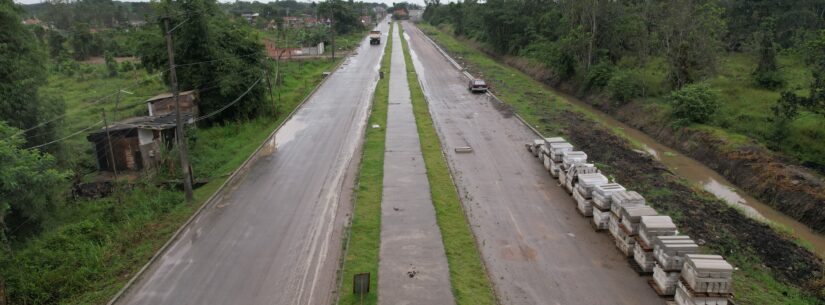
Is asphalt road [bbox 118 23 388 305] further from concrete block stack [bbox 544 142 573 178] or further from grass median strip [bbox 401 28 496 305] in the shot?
concrete block stack [bbox 544 142 573 178]

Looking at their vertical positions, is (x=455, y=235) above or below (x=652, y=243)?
below

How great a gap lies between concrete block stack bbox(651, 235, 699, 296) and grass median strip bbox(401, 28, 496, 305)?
4271mm

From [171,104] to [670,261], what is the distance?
28.3 meters

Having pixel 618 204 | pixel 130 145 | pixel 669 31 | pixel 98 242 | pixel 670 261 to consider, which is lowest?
pixel 98 242

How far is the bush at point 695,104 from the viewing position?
28312 millimetres

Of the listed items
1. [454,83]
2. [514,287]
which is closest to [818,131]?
[514,287]

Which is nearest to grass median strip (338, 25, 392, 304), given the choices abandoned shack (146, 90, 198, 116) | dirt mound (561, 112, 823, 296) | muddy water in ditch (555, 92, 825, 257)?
dirt mound (561, 112, 823, 296)

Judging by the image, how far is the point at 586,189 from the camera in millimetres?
17641

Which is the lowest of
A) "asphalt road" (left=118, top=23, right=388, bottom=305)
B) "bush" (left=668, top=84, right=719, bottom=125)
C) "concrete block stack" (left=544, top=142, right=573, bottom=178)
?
"asphalt road" (left=118, top=23, right=388, bottom=305)

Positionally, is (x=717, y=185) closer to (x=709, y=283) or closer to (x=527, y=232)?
Result: (x=527, y=232)

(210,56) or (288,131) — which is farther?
(288,131)

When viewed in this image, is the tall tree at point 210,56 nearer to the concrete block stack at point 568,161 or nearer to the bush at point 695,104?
the concrete block stack at point 568,161

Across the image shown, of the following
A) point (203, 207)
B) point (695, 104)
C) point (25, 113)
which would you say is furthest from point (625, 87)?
point (25, 113)

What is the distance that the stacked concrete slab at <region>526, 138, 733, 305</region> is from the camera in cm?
1164
